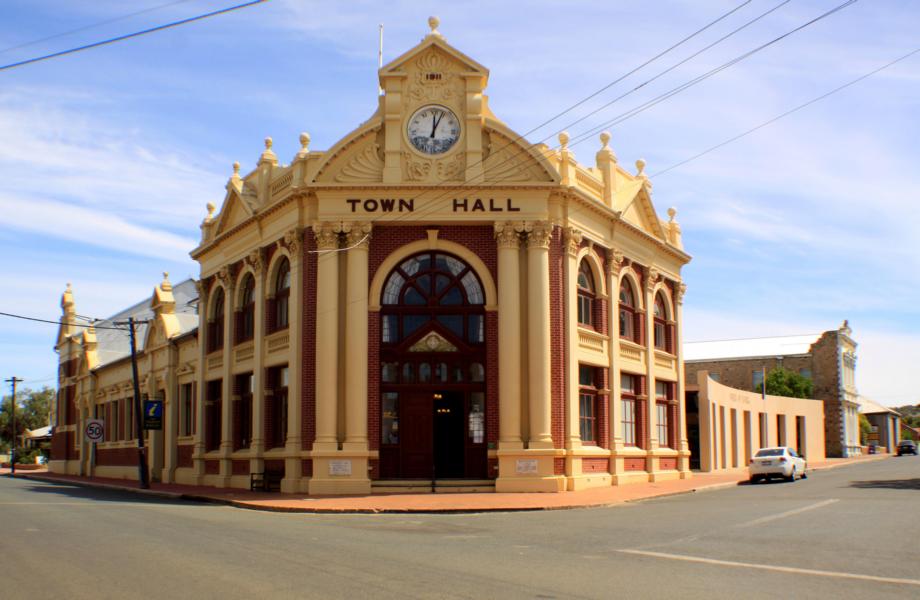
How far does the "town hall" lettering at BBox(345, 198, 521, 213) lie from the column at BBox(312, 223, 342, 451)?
44.6 inches

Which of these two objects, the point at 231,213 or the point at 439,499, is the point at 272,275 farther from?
the point at 439,499

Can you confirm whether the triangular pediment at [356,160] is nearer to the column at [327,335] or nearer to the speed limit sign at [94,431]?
the column at [327,335]

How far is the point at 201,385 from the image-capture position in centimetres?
3753

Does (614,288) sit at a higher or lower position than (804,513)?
higher

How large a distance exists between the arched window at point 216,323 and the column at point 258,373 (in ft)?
14.0

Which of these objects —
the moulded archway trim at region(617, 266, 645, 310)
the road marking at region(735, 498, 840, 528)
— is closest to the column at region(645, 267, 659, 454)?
the moulded archway trim at region(617, 266, 645, 310)

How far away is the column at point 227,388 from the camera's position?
3425 centimetres

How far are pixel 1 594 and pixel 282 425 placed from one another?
21587 mm

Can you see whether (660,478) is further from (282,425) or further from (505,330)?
(282,425)

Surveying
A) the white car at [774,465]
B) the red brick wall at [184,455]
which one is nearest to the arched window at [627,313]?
the white car at [774,465]

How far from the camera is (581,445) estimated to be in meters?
29.8

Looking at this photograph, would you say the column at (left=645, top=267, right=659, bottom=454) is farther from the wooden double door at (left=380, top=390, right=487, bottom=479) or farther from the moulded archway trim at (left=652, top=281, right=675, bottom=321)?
the wooden double door at (left=380, top=390, right=487, bottom=479)

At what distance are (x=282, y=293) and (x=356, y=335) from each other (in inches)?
190

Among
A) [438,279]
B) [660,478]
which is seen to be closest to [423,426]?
[438,279]
